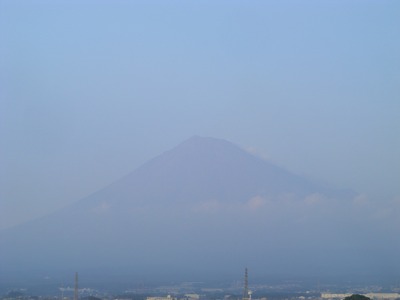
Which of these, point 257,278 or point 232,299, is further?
point 257,278

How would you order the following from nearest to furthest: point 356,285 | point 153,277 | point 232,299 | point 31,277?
point 232,299 → point 356,285 → point 31,277 → point 153,277

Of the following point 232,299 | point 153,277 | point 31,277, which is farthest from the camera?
point 153,277

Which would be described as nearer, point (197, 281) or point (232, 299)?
point (232, 299)

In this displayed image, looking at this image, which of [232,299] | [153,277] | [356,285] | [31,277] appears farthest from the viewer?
[153,277]

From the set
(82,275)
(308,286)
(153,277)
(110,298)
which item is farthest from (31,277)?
(110,298)

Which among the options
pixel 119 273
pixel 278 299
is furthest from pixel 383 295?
pixel 119 273

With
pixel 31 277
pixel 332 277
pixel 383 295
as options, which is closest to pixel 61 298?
pixel 383 295

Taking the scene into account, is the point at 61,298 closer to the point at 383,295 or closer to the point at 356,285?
the point at 383,295

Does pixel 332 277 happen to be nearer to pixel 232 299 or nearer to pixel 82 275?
pixel 82 275

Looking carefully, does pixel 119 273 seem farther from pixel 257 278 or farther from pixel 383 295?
pixel 383 295
